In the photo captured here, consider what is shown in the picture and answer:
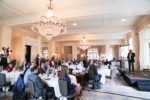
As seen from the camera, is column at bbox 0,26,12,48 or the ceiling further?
column at bbox 0,26,12,48

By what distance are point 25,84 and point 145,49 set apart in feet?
25.7

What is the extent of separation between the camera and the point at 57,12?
193 inches

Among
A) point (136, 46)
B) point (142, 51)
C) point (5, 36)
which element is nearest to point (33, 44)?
point (5, 36)

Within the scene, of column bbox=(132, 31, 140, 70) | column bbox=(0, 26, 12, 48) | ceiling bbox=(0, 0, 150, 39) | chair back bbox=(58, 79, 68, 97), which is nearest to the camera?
chair back bbox=(58, 79, 68, 97)

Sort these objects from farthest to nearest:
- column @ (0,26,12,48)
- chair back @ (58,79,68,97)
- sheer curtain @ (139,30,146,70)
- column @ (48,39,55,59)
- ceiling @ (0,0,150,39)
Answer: column @ (48,39,55,59)
sheer curtain @ (139,30,146,70)
column @ (0,26,12,48)
ceiling @ (0,0,150,39)
chair back @ (58,79,68,97)

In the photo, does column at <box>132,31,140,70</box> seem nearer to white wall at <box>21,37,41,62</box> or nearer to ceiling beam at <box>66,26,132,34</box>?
ceiling beam at <box>66,26,132,34</box>

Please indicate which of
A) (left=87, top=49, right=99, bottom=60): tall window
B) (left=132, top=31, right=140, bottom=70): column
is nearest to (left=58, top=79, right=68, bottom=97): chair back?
(left=132, top=31, right=140, bottom=70): column

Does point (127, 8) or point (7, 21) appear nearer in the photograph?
point (127, 8)

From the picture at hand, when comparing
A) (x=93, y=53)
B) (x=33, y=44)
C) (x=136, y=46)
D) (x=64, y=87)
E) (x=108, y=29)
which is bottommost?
(x=64, y=87)

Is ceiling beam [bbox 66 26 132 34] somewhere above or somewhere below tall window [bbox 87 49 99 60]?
above

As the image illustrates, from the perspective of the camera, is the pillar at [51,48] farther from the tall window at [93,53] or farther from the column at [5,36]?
the tall window at [93,53]

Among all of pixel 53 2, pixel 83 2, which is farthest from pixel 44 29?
pixel 83 2

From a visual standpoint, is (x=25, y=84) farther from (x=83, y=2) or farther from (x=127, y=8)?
(x=127, y=8)

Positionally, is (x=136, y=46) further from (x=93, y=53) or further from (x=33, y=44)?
(x=93, y=53)
